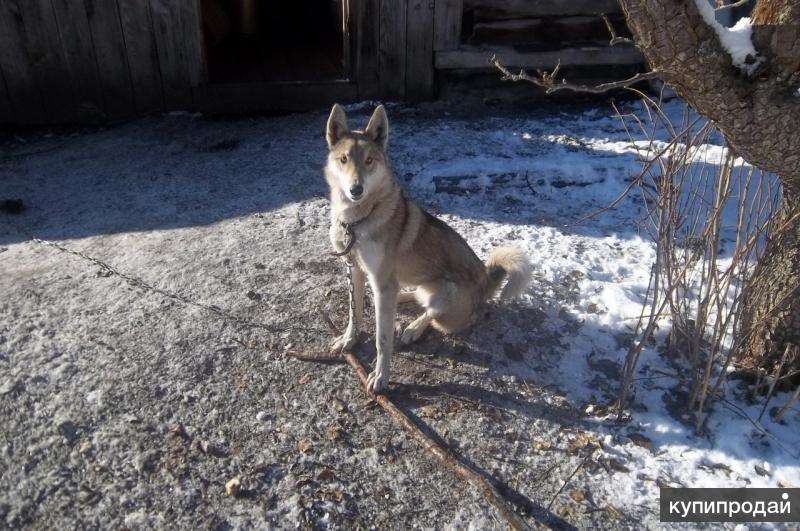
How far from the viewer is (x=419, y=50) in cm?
773

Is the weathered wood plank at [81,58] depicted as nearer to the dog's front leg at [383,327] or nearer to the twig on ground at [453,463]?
the dog's front leg at [383,327]

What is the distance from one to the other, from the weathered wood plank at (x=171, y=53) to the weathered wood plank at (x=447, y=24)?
3131mm

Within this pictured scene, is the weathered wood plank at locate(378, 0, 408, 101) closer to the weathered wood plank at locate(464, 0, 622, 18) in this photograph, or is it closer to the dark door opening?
the dark door opening

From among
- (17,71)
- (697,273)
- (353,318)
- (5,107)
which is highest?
(17,71)

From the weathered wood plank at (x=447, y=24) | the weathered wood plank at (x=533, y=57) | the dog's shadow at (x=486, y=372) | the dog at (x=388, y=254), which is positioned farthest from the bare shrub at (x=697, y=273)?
the weathered wood plank at (x=447, y=24)

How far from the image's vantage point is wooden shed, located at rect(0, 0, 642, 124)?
7.33 metres

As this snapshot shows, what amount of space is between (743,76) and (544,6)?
5.42m

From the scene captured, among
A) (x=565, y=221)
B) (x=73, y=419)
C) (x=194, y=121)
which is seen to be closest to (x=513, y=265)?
→ (x=565, y=221)

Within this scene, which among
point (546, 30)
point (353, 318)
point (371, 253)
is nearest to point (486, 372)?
point (353, 318)

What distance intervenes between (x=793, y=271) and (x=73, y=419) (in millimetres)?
4194

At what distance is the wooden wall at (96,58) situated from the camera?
7.25 meters

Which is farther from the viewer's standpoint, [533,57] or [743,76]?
[533,57]

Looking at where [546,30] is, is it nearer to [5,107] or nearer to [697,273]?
[697,273]

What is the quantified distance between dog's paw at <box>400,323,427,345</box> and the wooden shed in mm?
4565
